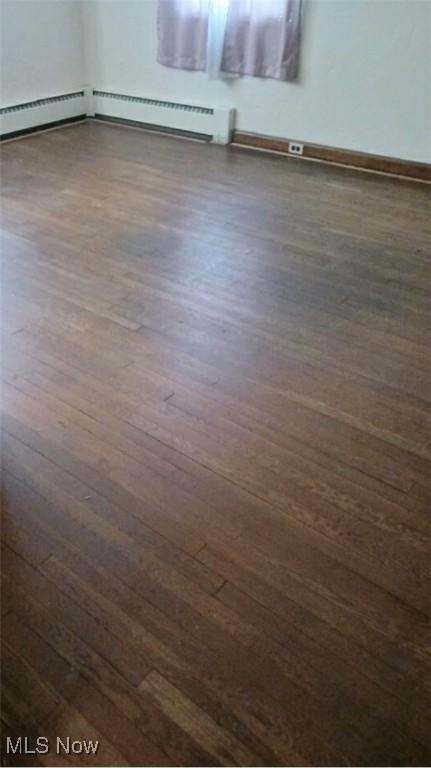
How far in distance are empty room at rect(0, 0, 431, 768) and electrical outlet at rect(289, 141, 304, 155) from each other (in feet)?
0.04

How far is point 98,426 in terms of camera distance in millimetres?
1994

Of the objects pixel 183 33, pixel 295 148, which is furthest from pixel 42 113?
pixel 295 148

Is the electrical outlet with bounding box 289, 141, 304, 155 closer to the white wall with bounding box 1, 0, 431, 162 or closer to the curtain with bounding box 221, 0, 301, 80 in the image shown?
the white wall with bounding box 1, 0, 431, 162

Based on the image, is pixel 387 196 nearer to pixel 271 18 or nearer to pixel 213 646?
pixel 271 18

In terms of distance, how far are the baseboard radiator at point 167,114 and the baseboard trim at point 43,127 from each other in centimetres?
18

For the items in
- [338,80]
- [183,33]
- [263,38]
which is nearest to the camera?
[338,80]

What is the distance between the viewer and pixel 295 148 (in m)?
4.55

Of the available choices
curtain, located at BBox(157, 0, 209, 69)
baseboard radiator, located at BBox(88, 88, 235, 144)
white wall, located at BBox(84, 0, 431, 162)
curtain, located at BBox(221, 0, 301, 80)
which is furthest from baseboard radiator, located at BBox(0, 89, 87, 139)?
curtain, located at BBox(221, 0, 301, 80)

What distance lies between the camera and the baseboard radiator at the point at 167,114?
4754mm

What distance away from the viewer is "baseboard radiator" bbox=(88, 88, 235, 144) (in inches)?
187

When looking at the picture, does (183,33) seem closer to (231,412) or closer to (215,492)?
(231,412)

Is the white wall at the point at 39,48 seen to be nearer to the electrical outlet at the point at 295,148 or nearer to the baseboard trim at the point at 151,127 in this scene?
the baseboard trim at the point at 151,127

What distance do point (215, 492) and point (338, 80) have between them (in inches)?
137

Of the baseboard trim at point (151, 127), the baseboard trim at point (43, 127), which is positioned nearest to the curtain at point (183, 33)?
the baseboard trim at point (151, 127)
